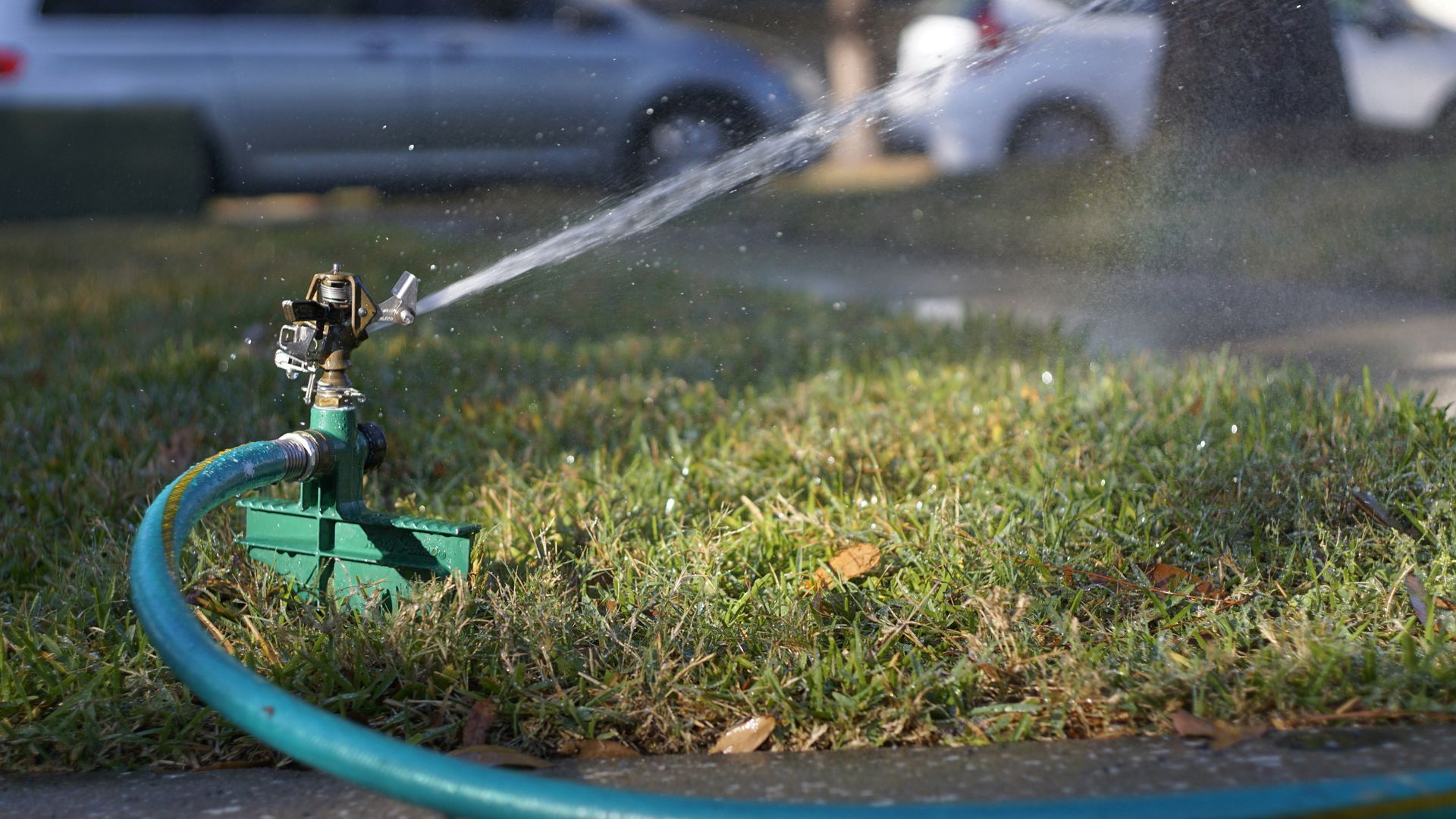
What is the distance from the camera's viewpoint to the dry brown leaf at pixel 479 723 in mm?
1759

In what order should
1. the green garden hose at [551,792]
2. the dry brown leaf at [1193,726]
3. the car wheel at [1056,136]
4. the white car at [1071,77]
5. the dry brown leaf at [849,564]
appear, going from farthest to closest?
the car wheel at [1056,136]
the white car at [1071,77]
the dry brown leaf at [849,564]
the dry brown leaf at [1193,726]
the green garden hose at [551,792]

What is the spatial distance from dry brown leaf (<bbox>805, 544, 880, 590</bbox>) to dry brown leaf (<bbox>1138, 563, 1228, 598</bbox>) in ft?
1.45

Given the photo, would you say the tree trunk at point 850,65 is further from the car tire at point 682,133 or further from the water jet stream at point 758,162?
the car tire at point 682,133

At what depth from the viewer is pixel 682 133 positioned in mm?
6016

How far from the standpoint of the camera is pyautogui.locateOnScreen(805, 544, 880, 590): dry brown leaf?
83.6 inches

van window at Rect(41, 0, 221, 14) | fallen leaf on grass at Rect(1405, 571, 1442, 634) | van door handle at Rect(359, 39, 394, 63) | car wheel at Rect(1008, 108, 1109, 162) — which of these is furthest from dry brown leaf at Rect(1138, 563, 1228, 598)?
van window at Rect(41, 0, 221, 14)

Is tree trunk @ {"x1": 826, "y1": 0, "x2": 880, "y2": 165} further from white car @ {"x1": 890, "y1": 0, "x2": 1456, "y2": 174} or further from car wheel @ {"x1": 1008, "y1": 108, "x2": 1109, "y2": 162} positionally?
car wheel @ {"x1": 1008, "y1": 108, "x2": 1109, "y2": 162}

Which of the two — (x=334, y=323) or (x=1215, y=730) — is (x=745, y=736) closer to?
(x=1215, y=730)

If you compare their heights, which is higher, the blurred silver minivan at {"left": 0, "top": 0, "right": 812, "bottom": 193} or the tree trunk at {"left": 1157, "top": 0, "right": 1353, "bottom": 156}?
the blurred silver minivan at {"left": 0, "top": 0, "right": 812, "bottom": 193}

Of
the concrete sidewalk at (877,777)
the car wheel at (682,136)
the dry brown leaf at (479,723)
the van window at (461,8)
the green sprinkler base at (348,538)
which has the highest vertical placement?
the van window at (461,8)

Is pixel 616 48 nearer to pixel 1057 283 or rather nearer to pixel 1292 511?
pixel 1057 283

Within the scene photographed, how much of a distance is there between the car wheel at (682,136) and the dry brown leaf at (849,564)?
2963 mm

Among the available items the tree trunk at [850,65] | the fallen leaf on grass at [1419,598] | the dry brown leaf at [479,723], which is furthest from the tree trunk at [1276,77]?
the dry brown leaf at [479,723]

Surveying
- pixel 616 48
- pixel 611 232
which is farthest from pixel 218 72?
pixel 611 232
